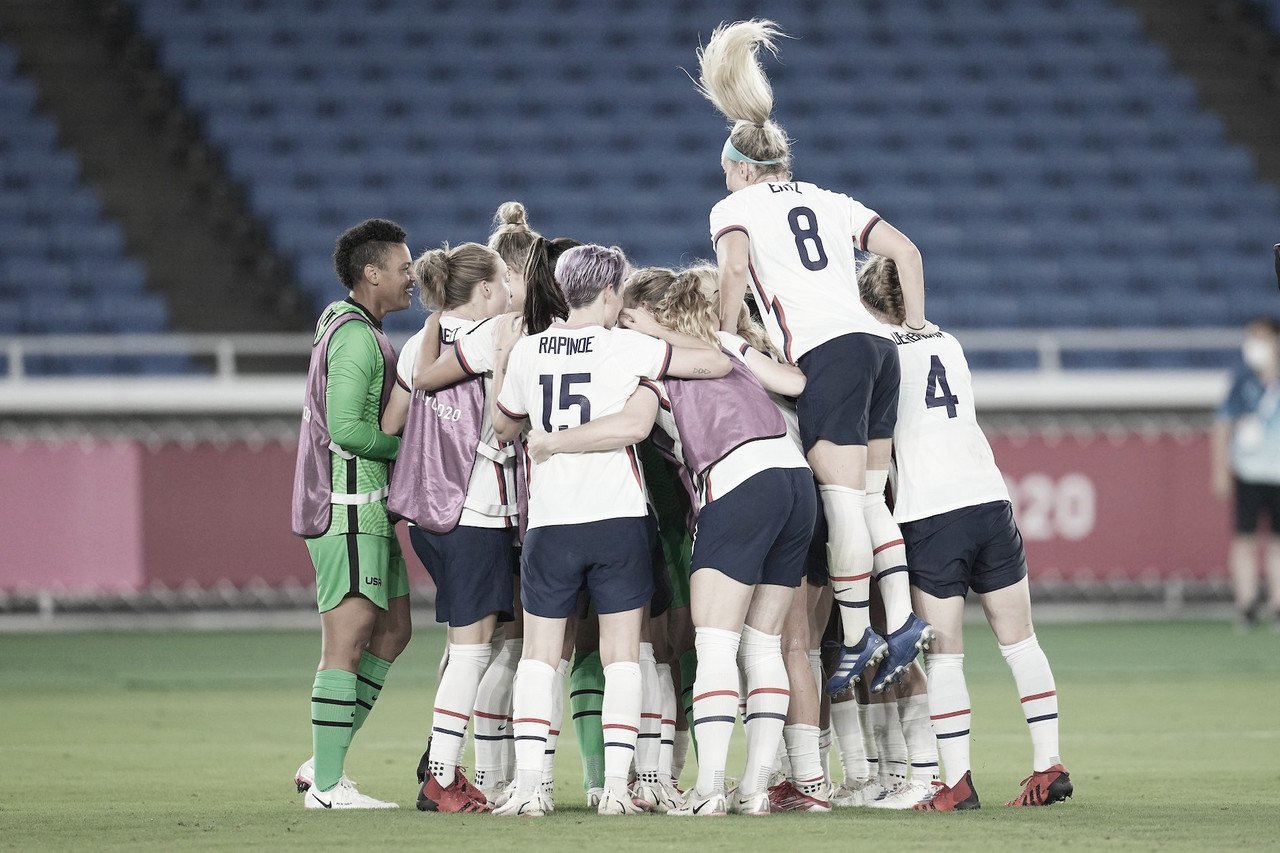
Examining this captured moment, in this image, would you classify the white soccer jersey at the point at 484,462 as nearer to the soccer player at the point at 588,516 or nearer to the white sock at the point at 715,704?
the soccer player at the point at 588,516

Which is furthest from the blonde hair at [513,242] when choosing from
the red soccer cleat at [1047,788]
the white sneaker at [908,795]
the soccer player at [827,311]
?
the red soccer cleat at [1047,788]

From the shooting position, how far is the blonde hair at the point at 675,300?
618 centimetres

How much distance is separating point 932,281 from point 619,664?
12812 millimetres

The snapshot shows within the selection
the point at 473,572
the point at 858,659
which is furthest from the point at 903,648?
the point at 473,572

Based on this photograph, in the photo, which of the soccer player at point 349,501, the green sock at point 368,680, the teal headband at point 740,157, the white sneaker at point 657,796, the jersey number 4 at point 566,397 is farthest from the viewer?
Answer: the green sock at point 368,680

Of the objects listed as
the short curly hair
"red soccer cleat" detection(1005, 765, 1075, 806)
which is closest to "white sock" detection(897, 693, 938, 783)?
"red soccer cleat" detection(1005, 765, 1075, 806)

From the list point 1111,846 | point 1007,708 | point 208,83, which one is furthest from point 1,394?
point 1111,846

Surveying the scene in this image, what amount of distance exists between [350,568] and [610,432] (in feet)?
3.96

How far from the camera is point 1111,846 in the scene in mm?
5176

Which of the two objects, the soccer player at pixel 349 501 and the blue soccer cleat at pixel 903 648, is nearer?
the blue soccer cleat at pixel 903 648

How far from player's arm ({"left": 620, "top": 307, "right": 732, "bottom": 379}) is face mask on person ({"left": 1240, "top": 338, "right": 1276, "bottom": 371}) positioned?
899 centimetres

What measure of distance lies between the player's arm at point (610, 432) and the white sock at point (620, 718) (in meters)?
0.72

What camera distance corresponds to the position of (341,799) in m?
6.34

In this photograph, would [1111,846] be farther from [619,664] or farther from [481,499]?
[481,499]
